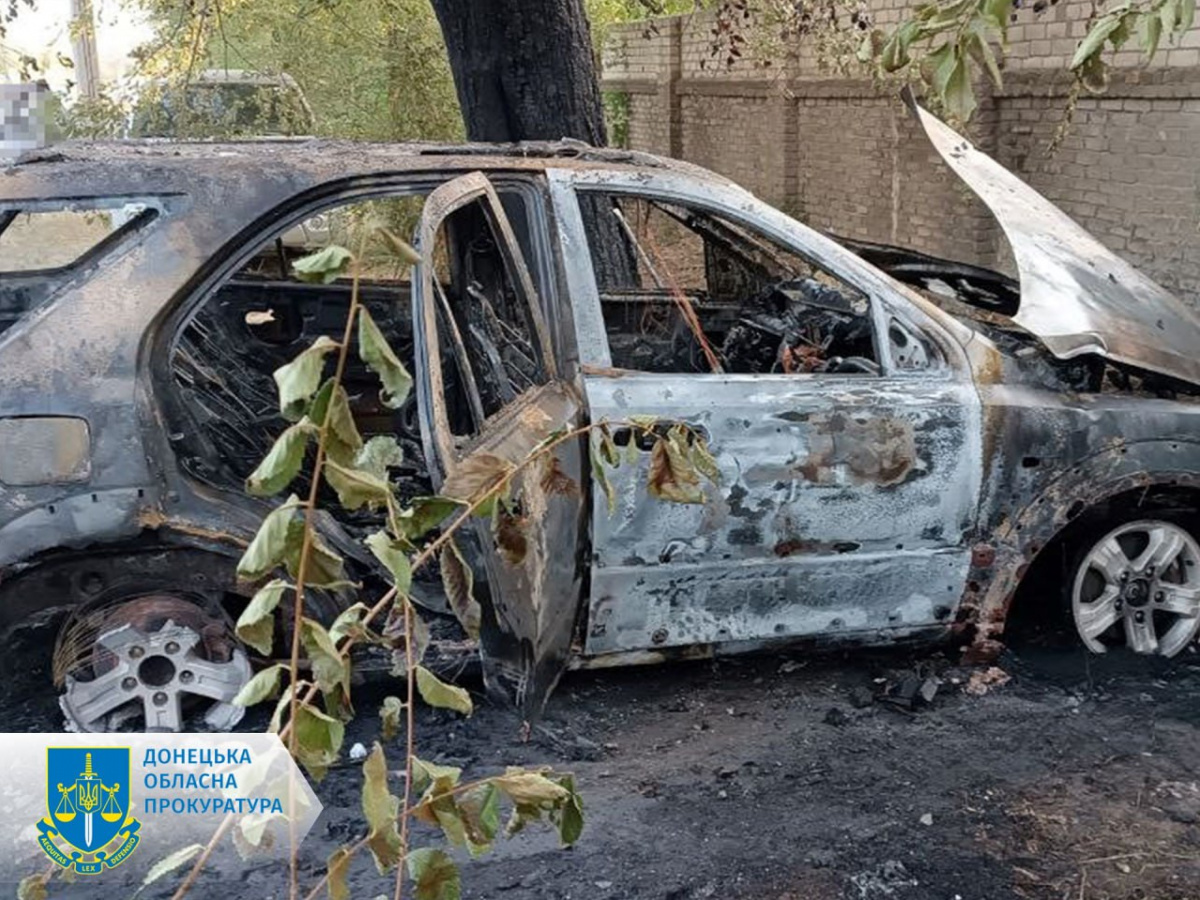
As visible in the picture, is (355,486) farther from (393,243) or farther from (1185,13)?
(1185,13)

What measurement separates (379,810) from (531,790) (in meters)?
0.21

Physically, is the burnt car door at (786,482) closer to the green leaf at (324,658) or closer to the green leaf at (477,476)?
the green leaf at (477,476)

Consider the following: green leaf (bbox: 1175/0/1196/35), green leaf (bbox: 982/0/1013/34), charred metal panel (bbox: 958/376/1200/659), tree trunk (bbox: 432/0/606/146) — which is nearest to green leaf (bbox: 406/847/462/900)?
green leaf (bbox: 982/0/1013/34)

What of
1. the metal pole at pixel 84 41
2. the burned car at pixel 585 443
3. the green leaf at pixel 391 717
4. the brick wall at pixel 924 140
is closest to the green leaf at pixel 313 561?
the green leaf at pixel 391 717

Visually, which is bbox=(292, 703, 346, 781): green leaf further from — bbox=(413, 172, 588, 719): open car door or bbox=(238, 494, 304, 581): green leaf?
bbox=(413, 172, 588, 719): open car door

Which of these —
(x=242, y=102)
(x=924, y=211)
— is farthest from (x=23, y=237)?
(x=924, y=211)

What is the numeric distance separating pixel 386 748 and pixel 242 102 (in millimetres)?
8254

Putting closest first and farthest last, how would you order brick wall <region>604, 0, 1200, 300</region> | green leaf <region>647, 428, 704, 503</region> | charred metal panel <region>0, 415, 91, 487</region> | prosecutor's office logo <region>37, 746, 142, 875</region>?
1. green leaf <region>647, 428, 704, 503</region>
2. prosecutor's office logo <region>37, 746, 142, 875</region>
3. charred metal panel <region>0, 415, 91, 487</region>
4. brick wall <region>604, 0, 1200, 300</region>

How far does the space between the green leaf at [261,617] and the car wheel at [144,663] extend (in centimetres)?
208

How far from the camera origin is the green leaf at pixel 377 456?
1.76m

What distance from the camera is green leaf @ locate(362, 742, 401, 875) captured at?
167 cm

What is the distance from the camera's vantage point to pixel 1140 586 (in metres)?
4.41

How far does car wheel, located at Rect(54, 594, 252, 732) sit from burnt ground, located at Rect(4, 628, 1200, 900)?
0.29 m

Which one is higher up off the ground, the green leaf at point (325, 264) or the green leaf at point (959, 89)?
the green leaf at point (959, 89)
